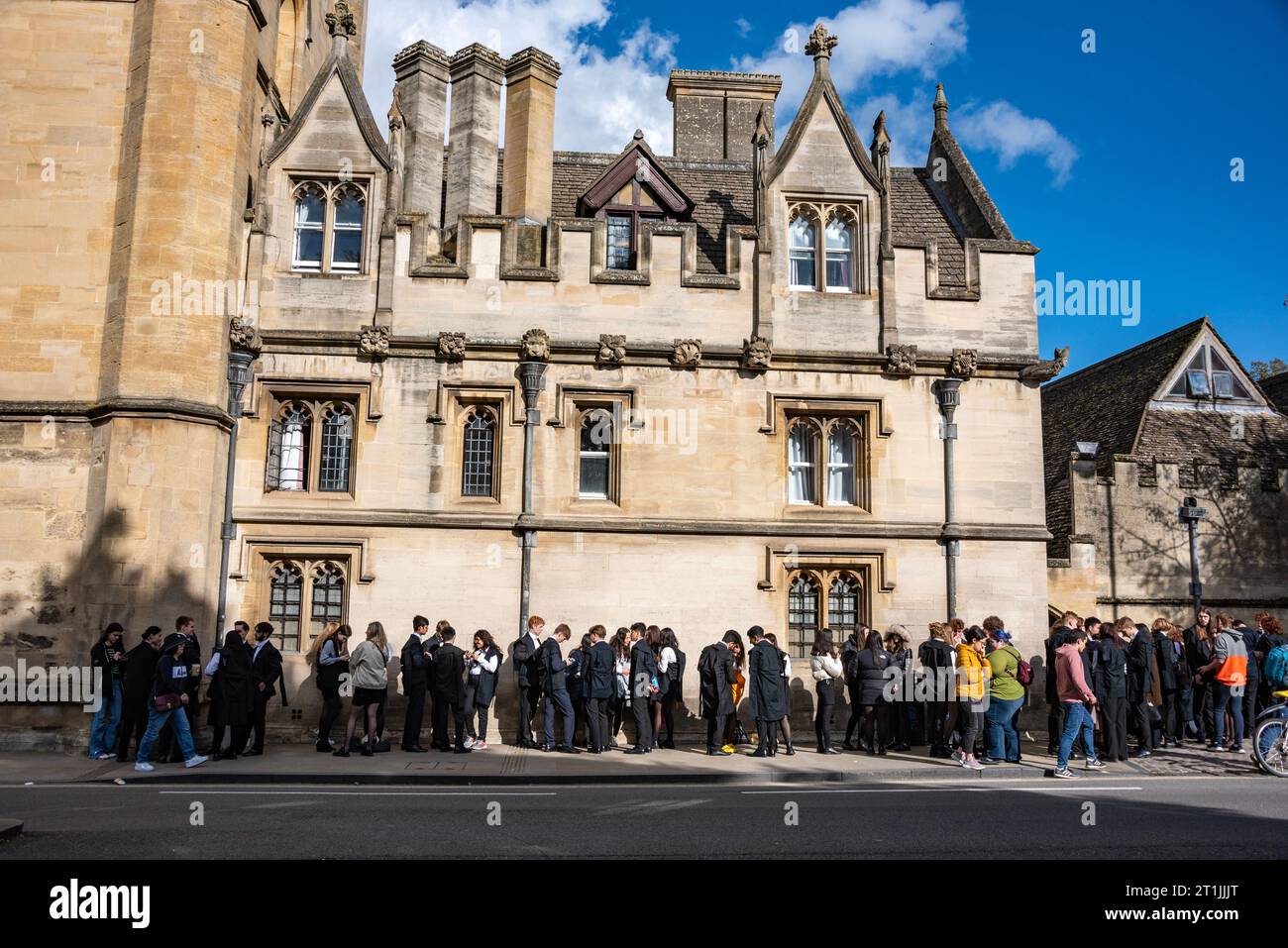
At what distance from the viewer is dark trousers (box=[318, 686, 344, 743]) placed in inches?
588

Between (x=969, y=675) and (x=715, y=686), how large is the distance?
3.36m

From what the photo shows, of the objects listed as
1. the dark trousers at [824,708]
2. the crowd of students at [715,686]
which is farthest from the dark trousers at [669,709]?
the dark trousers at [824,708]

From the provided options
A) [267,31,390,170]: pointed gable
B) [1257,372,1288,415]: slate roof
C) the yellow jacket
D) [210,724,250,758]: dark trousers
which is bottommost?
[210,724,250,758]: dark trousers

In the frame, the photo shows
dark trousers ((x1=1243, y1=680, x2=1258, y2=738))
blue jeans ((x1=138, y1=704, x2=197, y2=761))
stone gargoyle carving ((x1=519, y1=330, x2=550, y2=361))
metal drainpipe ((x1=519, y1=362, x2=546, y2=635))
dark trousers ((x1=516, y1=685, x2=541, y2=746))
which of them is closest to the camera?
blue jeans ((x1=138, y1=704, x2=197, y2=761))

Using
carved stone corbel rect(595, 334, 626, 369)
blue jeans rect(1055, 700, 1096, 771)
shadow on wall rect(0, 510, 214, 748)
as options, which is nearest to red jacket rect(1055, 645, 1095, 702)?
blue jeans rect(1055, 700, 1096, 771)

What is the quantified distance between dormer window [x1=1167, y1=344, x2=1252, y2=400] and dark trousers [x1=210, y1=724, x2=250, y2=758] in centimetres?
2465

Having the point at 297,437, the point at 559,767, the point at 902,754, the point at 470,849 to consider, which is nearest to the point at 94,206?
the point at 297,437

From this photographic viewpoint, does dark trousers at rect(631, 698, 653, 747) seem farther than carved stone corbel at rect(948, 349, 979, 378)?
No

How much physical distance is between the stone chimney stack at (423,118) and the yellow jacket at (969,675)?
11367mm

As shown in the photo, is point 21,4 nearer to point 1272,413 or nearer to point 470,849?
point 470,849

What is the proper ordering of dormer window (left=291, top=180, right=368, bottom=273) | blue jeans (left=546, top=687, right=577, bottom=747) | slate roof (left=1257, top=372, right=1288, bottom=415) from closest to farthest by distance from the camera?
blue jeans (left=546, top=687, right=577, bottom=747)
dormer window (left=291, top=180, right=368, bottom=273)
slate roof (left=1257, top=372, right=1288, bottom=415)

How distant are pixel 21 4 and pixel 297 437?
25.5 ft

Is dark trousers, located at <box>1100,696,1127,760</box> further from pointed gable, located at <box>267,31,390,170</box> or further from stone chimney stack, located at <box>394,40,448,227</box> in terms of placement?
pointed gable, located at <box>267,31,390,170</box>

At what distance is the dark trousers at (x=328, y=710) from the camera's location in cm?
1493
